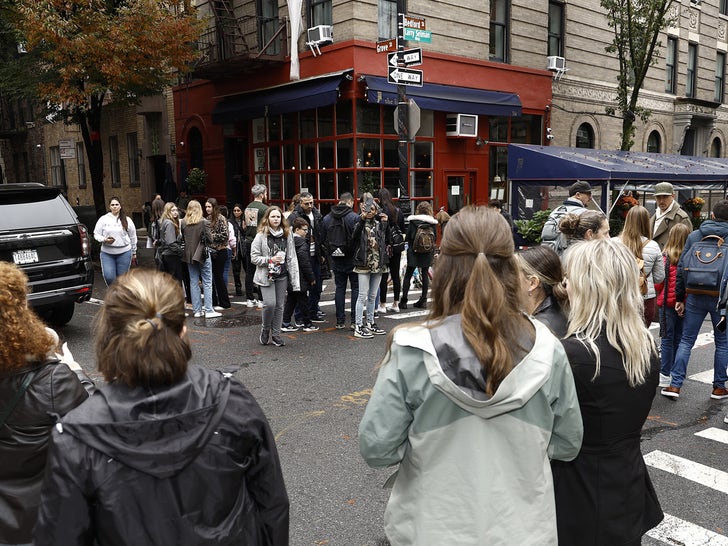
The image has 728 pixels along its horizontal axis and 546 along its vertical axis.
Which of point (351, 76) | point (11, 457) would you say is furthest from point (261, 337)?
point (351, 76)

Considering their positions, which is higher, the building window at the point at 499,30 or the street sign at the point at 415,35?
the building window at the point at 499,30

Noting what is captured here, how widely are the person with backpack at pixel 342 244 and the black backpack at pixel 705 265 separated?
4.46m

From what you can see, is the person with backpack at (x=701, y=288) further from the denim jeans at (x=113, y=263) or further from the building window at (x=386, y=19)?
the building window at (x=386, y=19)

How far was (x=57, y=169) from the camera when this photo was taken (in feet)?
103

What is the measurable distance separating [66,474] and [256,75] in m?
18.2

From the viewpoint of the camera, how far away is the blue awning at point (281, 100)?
16000 mm

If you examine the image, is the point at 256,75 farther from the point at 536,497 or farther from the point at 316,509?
the point at 536,497

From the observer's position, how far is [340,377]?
698 cm

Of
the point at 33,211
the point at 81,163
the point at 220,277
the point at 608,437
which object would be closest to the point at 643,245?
the point at 608,437

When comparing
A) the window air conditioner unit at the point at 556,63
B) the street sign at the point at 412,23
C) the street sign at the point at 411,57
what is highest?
the window air conditioner unit at the point at 556,63

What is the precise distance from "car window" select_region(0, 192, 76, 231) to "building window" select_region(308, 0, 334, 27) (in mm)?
10293

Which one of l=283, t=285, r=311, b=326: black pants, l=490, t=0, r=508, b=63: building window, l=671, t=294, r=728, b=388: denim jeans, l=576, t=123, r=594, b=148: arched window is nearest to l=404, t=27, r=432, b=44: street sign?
l=283, t=285, r=311, b=326: black pants

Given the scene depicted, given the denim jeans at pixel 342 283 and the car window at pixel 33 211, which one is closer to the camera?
the car window at pixel 33 211

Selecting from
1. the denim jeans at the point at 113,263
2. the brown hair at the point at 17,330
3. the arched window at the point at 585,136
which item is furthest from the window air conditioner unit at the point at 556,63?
the brown hair at the point at 17,330
